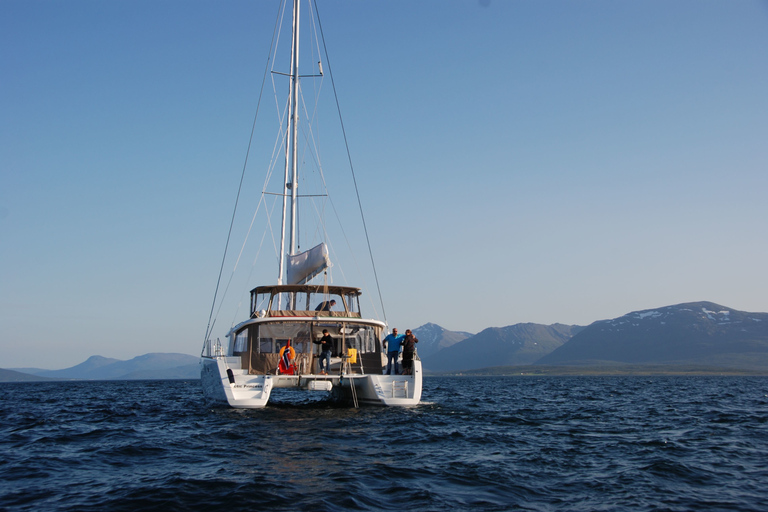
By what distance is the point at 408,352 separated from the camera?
17.0 m

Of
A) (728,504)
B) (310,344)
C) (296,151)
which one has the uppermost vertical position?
(296,151)

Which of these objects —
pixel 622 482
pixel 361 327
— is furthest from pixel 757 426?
pixel 361 327

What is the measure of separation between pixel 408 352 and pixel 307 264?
17.2 feet

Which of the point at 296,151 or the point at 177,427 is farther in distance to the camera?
the point at 296,151

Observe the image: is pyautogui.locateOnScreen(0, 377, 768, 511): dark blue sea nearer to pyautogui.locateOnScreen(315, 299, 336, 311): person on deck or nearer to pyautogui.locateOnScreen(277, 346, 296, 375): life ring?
pyautogui.locateOnScreen(277, 346, 296, 375): life ring

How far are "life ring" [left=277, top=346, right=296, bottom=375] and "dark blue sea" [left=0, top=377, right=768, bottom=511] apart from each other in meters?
2.05

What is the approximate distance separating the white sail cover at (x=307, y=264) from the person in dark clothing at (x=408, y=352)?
387 cm

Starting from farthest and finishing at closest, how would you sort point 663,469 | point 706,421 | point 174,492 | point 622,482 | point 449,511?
point 706,421, point 663,469, point 622,482, point 174,492, point 449,511

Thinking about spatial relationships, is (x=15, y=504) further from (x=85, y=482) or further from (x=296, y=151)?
(x=296, y=151)

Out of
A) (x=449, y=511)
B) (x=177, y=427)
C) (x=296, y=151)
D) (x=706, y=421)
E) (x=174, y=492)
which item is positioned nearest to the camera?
(x=449, y=511)

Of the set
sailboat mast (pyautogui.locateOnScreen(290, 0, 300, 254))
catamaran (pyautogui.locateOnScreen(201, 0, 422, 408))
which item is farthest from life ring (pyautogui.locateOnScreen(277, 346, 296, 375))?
sailboat mast (pyautogui.locateOnScreen(290, 0, 300, 254))

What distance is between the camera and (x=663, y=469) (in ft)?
28.7

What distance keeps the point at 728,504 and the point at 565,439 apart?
Answer: 16.2 ft

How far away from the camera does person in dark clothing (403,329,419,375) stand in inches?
669
